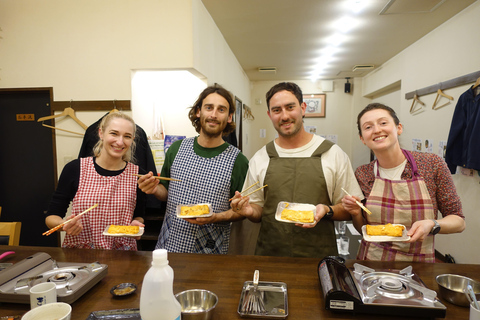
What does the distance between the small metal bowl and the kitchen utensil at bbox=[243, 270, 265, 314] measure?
0.48 meters

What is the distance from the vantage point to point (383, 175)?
1.79m

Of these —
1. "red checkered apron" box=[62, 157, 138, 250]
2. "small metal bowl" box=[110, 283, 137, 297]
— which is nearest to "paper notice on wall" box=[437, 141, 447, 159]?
"red checkered apron" box=[62, 157, 138, 250]

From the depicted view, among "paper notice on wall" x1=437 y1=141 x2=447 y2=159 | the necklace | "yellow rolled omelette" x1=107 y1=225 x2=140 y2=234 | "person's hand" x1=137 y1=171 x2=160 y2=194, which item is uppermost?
"paper notice on wall" x1=437 y1=141 x2=447 y2=159

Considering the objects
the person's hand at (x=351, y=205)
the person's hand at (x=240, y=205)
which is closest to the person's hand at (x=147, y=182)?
the person's hand at (x=240, y=205)

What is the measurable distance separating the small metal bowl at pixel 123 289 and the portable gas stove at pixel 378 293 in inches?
31.1

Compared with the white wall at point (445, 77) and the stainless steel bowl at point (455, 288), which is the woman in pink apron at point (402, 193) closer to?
the stainless steel bowl at point (455, 288)

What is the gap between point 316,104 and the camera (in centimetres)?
840

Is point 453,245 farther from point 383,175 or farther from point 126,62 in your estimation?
point 126,62

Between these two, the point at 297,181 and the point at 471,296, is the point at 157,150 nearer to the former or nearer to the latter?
the point at 297,181

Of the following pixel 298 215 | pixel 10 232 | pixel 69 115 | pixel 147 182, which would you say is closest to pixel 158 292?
pixel 298 215

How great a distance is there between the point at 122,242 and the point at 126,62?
6.68ft

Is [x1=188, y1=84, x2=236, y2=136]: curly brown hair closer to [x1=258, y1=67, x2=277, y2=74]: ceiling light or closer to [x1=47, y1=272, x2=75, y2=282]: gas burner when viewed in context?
[x1=47, y1=272, x2=75, y2=282]: gas burner

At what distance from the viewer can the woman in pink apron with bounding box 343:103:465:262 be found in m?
1.68

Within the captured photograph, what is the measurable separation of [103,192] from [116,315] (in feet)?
3.36
